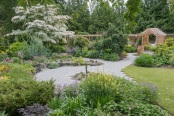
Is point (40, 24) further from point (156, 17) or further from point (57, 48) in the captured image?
point (156, 17)

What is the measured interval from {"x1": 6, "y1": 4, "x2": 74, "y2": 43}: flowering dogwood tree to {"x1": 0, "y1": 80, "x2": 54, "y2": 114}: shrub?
27.9ft

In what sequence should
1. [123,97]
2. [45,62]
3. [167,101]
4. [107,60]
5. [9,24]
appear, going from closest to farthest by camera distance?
[123,97] → [167,101] → [45,62] → [107,60] → [9,24]

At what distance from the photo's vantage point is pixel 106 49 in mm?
13352

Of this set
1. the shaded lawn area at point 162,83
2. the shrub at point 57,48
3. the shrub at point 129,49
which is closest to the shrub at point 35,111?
the shaded lawn area at point 162,83

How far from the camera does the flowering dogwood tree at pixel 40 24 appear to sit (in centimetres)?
1342

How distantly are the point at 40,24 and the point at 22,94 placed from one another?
9.85 m

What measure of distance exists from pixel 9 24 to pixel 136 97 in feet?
40.9

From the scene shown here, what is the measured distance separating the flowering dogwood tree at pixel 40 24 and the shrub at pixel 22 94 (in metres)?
8.51

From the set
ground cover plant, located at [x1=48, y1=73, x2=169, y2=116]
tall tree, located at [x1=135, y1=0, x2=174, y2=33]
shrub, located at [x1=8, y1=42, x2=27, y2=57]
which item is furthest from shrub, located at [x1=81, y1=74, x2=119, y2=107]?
tall tree, located at [x1=135, y1=0, x2=174, y2=33]

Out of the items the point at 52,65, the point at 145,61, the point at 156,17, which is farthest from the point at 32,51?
the point at 156,17

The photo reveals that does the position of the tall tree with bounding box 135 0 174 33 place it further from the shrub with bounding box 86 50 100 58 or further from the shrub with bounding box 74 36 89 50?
the shrub with bounding box 86 50 100 58

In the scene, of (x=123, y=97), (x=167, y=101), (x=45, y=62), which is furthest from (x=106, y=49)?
(x=123, y=97)

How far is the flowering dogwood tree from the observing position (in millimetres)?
13422

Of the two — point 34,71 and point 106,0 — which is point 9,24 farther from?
point 106,0
